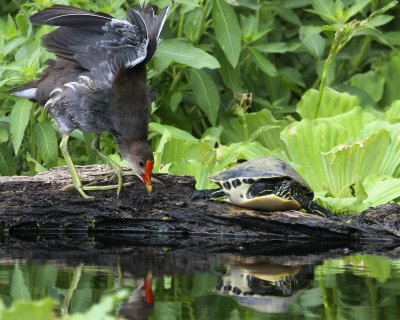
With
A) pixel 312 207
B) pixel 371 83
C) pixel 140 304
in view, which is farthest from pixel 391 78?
pixel 140 304

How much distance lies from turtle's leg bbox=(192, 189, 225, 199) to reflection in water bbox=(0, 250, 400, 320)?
1.81 feet

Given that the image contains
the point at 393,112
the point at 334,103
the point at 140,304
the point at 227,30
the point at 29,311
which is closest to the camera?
the point at 29,311

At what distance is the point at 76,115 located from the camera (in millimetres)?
5172

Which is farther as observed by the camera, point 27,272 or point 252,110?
point 252,110

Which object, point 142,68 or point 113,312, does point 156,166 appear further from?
point 113,312

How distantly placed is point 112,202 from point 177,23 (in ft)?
7.13

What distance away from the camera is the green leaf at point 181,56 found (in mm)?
5906

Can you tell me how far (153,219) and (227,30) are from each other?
5.46 feet

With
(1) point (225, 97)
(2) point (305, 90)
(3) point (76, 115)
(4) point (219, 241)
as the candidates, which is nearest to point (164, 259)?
(4) point (219, 241)

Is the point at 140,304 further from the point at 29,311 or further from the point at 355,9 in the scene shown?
the point at 355,9

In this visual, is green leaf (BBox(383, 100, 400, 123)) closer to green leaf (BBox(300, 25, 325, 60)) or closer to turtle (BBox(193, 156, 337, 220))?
green leaf (BBox(300, 25, 325, 60))

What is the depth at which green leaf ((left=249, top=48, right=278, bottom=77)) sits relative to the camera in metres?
6.50

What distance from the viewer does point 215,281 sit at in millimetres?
3998

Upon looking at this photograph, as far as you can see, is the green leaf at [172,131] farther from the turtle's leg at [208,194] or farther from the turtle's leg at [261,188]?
the turtle's leg at [261,188]
